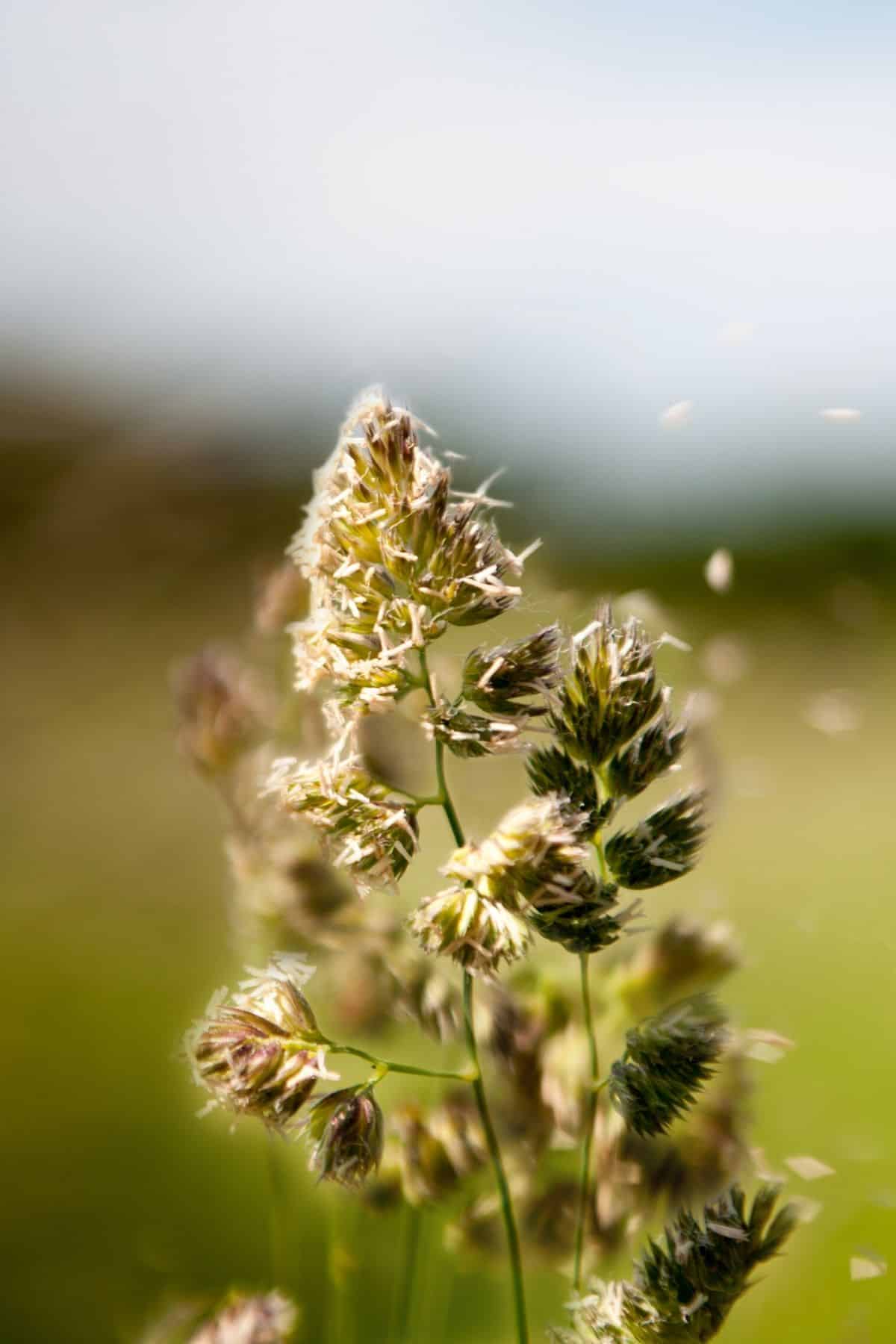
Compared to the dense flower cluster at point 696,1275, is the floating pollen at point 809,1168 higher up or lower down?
higher up

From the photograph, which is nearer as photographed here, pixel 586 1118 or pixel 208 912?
pixel 586 1118

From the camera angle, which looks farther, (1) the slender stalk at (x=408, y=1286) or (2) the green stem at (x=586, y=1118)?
(1) the slender stalk at (x=408, y=1286)

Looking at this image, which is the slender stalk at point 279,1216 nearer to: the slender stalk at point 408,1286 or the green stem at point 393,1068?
the slender stalk at point 408,1286

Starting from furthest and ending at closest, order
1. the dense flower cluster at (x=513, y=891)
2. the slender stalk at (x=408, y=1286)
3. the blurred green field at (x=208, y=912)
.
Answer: the blurred green field at (x=208, y=912)
the slender stalk at (x=408, y=1286)
the dense flower cluster at (x=513, y=891)

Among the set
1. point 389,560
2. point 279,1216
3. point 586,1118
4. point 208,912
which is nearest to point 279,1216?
point 279,1216

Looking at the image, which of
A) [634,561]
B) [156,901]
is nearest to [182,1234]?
[156,901]

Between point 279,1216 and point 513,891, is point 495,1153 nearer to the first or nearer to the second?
Answer: point 513,891

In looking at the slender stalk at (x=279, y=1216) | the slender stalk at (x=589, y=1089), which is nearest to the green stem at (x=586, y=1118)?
the slender stalk at (x=589, y=1089)

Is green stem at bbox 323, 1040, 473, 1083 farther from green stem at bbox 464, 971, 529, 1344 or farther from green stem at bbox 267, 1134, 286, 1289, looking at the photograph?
green stem at bbox 267, 1134, 286, 1289
